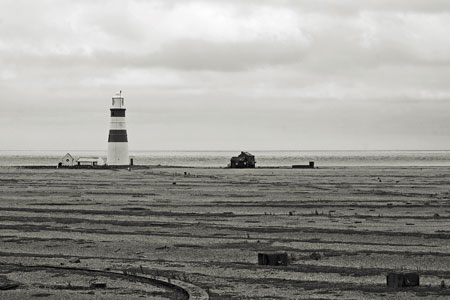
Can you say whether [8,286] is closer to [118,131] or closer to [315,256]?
[315,256]

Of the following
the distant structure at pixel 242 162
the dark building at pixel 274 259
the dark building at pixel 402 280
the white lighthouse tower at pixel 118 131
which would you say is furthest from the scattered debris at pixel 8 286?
the distant structure at pixel 242 162

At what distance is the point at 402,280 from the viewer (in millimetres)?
12703

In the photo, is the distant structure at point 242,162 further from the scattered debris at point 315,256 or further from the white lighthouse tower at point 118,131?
the scattered debris at point 315,256

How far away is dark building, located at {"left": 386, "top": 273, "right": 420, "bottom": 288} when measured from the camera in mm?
12703

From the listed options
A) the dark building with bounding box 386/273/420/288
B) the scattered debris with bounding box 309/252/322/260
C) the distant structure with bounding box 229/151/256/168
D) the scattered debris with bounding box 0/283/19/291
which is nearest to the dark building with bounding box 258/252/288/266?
the scattered debris with bounding box 309/252/322/260

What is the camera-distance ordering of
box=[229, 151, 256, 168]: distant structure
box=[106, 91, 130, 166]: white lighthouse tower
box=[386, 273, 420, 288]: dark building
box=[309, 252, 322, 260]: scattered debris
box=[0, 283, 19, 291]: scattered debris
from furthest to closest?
1. box=[229, 151, 256, 168]: distant structure
2. box=[106, 91, 130, 166]: white lighthouse tower
3. box=[309, 252, 322, 260]: scattered debris
4. box=[0, 283, 19, 291]: scattered debris
5. box=[386, 273, 420, 288]: dark building

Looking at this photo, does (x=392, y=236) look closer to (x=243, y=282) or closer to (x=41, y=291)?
(x=243, y=282)

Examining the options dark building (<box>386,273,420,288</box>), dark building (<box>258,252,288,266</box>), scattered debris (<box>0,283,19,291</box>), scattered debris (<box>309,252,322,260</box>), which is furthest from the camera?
scattered debris (<box>309,252,322,260</box>)

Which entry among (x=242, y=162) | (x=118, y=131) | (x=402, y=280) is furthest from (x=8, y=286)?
(x=242, y=162)

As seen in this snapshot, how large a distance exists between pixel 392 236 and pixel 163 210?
36.6 ft

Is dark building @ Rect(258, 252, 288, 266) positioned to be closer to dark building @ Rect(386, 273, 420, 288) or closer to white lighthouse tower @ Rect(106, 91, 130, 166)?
dark building @ Rect(386, 273, 420, 288)

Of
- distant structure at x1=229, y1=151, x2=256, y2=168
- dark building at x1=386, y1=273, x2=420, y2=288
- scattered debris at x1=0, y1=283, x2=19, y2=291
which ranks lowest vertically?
scattered debris at x1=0, y1=283, x2=19, y2=291

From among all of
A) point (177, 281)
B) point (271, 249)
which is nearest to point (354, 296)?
point (177, 281)

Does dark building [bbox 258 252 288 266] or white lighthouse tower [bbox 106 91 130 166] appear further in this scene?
white lighthouse tower [bbox 106 91 130 166]
